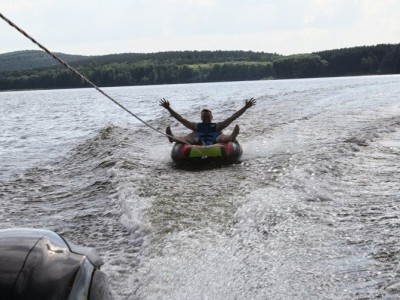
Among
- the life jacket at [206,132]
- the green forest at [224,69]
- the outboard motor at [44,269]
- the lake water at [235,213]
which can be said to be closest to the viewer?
the outboard motor at [44,269]

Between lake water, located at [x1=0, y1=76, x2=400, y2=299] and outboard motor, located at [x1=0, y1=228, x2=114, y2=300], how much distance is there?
201cm

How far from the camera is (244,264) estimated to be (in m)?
5.16

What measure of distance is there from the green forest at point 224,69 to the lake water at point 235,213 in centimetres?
8226

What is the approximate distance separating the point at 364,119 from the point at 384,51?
259 feet

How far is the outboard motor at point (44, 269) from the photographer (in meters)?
2.29

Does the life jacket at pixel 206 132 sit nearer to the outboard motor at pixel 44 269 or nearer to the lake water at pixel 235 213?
the lake water at pixel 235 213

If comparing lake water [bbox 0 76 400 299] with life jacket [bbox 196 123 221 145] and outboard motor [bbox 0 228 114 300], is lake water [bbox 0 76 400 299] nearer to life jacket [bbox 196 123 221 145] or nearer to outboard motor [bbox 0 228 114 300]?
life jacket [bbox 196 123 221 145]

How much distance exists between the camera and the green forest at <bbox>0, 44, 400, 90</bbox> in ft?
307

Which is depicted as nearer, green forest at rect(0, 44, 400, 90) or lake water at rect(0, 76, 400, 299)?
lake water at rect(0, 76, 400, 299)

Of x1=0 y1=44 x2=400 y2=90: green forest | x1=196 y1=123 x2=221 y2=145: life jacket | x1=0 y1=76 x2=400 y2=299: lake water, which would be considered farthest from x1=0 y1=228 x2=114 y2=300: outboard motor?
x1=0 y1=44 x2=400 y2=90: green forest

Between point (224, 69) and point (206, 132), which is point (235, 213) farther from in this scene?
point (224, 69)

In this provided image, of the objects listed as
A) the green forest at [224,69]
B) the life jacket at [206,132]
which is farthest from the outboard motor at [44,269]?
the green forest at [224,69]

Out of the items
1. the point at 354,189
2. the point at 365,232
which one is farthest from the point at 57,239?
the point at 354,189

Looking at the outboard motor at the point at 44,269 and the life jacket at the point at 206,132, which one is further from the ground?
the outboard motor at the point at 44,269
